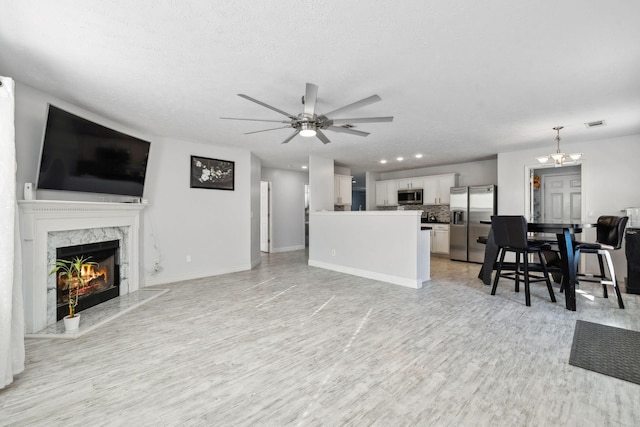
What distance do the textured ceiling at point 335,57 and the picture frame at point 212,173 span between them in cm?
109

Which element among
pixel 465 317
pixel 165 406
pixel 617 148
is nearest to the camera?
pixel 165 406

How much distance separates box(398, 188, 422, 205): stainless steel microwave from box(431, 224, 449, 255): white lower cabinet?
84cm

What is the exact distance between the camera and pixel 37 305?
271cm

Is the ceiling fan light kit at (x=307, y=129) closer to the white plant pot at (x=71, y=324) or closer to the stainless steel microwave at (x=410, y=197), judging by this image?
the white plant pot at (x=71, y=324)

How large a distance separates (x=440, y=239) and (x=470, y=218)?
0.97 m

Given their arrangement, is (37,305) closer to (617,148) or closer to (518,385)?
(518,385)

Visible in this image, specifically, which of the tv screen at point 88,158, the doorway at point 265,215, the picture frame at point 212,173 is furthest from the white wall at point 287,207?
the tv screen at point 88,158

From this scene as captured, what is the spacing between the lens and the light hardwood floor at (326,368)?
1.60 m

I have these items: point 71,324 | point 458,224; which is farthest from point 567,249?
point 71,324

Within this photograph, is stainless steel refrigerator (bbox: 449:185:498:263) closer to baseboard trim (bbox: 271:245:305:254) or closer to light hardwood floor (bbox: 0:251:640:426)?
light hardwood floor (bbox: 0:251:640:426)

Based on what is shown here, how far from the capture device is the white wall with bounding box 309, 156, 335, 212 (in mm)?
6102

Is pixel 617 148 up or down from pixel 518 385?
up

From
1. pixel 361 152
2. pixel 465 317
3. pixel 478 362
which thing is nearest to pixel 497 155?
pixel 361 152

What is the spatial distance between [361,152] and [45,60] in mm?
4693
